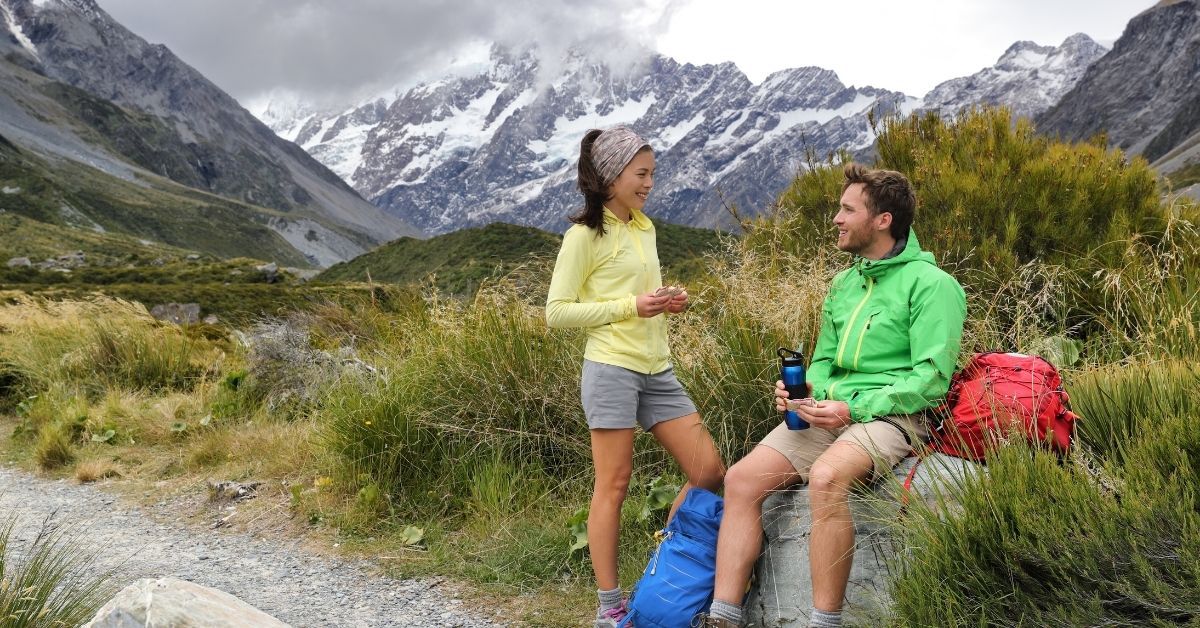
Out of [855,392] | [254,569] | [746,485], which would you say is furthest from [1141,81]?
Answer: [254,569]

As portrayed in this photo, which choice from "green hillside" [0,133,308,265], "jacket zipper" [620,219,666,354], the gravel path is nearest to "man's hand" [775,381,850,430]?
"jacket zipper" [620,219,666,354]

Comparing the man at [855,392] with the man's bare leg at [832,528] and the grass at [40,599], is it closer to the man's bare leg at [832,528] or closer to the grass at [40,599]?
the man's bare leg at [832,528]

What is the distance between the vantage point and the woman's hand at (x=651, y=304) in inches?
124

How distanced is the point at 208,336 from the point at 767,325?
9838mm

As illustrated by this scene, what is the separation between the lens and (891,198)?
10.4 feet

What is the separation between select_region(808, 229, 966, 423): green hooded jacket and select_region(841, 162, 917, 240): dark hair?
0.06 metres

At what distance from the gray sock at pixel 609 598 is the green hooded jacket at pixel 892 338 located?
111 centimetres

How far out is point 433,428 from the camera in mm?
5031

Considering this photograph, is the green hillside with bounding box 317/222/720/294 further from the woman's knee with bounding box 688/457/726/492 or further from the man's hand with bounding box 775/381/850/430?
the man's hand with bounding box 775/381/850/430

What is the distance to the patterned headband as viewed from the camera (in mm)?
3303

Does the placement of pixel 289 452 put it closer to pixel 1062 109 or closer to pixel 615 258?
pixel 615 258

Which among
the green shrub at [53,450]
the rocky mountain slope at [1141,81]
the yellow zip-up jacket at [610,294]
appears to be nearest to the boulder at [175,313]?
the green shrub at [53,450]

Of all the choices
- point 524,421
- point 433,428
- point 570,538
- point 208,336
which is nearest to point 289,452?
point 433,428

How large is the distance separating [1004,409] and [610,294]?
58.0 inches
